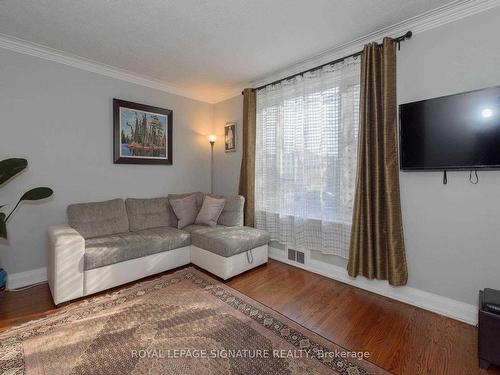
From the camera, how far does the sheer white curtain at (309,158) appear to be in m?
2.62

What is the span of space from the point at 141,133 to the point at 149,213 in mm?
1175

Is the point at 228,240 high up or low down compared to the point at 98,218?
down

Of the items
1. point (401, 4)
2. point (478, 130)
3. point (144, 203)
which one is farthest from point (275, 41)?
point (144, 203)

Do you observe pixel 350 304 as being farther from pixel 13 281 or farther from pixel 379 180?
pixel 13 281

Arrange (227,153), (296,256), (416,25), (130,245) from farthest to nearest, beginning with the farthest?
(227,153) → (296,256) → (130,245) → (416,25)

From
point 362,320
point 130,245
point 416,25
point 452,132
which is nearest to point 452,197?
point 452,132

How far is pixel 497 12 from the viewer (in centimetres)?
185

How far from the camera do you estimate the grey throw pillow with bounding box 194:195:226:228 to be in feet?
11.1

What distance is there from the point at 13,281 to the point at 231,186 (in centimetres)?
288

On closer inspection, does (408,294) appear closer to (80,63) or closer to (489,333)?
(489,333)

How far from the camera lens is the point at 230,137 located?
13.3 ft

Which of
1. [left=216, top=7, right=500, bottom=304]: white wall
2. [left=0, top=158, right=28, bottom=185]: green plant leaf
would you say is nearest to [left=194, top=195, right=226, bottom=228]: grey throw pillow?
[left=0, top=158, right=28, bottom=185]: green plant leaf

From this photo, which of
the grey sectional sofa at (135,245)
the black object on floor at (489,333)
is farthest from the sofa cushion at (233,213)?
the black object on floor at (489,333)

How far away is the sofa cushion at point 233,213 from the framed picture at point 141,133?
123cm
